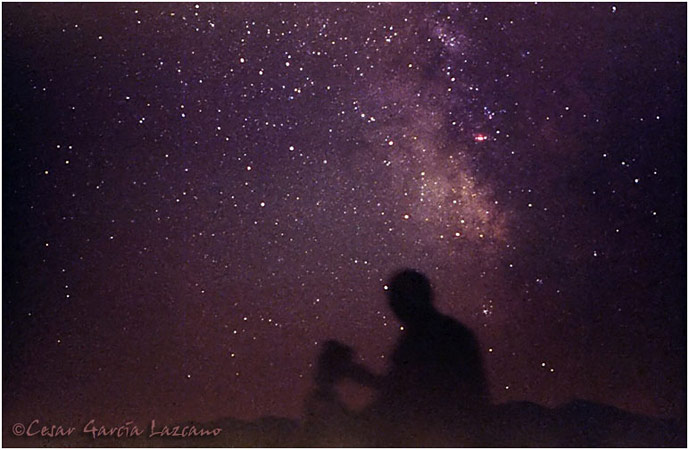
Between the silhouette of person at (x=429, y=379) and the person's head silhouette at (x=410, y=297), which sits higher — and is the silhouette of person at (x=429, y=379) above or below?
below

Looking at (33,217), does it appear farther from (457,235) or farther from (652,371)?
(652,371)

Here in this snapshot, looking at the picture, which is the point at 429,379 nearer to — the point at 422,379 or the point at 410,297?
the point at 422,379

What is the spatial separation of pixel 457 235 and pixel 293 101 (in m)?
0.46

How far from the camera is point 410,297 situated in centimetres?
75

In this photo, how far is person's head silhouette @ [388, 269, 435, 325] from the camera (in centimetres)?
74

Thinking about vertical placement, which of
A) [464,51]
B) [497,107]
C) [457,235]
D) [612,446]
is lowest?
[612,446]

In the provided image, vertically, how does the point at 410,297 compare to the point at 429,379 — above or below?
above

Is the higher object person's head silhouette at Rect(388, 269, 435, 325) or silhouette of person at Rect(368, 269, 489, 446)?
person's head silhouette at Rect(388, 269, 435, 325)

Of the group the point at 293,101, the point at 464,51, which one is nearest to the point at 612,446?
the point at 464,51

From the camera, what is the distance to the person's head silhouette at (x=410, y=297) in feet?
2.43

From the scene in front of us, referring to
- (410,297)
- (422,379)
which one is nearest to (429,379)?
(422,379)

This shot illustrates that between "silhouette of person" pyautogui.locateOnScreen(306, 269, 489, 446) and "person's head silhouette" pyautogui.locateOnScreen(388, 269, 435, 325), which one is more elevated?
"person's head silhouette" pyautogui.locateOnScreen(388, 269, 435, 325)

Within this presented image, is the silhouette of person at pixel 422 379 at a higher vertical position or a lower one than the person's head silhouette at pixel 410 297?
lower

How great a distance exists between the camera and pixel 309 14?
738 mm
